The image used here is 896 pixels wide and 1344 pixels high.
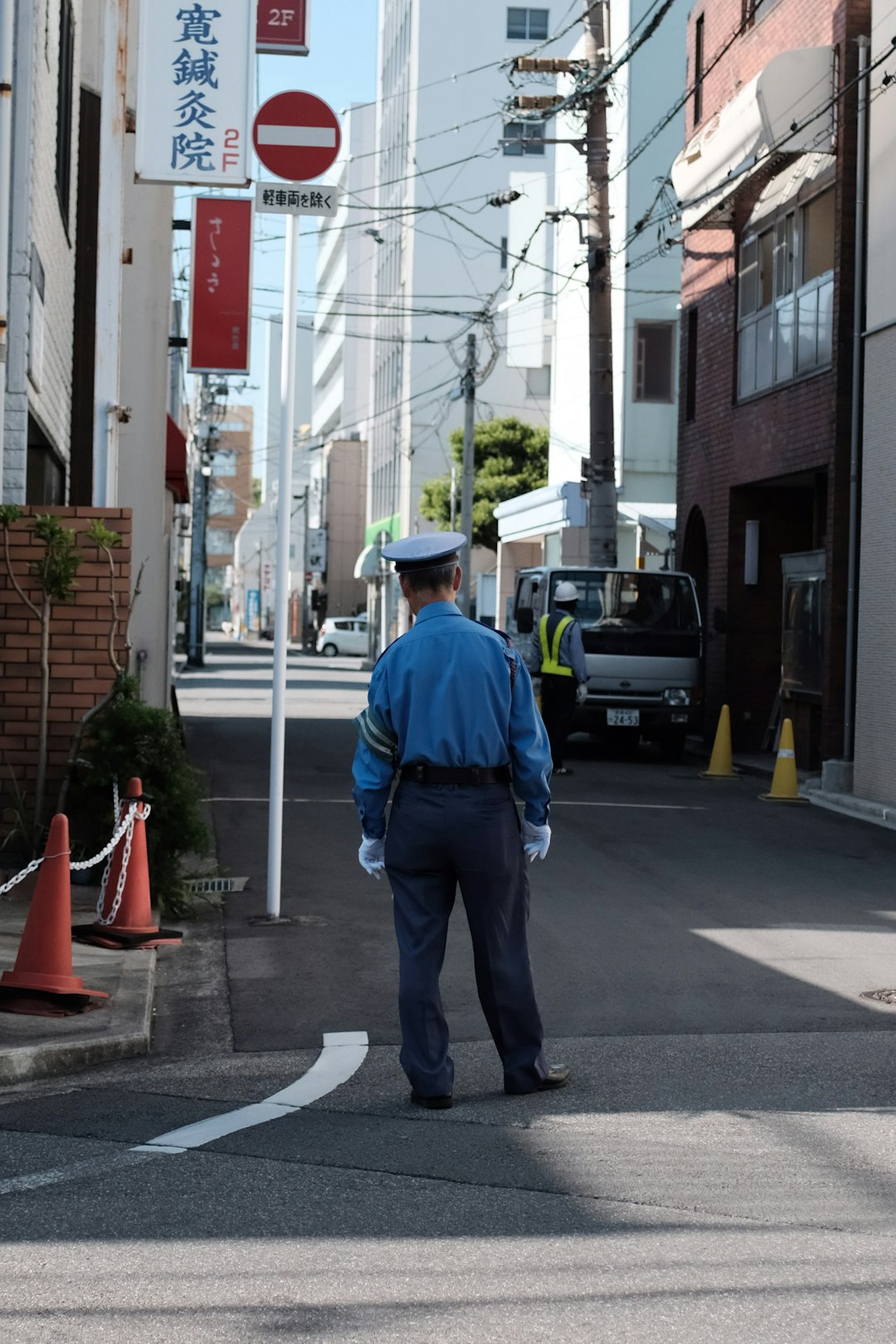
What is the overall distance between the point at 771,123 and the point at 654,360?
17825 mm

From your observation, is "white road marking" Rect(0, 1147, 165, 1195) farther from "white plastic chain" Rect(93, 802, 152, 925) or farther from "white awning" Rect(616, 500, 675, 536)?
"white awning" Rect(616, 500, 675, 536)

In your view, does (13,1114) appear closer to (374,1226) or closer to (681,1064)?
(374,1226)

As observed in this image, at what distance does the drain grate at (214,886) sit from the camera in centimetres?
1024

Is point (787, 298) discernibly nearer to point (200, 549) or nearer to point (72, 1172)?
point (72, 1172)

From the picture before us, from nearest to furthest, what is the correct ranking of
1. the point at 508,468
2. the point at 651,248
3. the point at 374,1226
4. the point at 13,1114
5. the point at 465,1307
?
the point at 465,1307, the point at 374,1226, the point at 13,1114, the point at 651,248, the point at 508,468

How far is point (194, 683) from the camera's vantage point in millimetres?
38062

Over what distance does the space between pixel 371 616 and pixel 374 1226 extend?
209 feet

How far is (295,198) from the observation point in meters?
9.23

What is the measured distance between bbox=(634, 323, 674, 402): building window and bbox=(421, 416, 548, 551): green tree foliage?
70.6 feet

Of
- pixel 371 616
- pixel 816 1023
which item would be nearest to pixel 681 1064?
pixel 816 1023

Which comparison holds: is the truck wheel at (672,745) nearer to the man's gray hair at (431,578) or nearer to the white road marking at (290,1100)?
the white road marking at (290,1100)

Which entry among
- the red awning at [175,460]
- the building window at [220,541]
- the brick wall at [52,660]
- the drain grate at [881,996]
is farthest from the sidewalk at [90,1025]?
the building window at [220,541]

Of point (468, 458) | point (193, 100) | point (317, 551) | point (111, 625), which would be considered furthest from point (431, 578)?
point (317, 551)

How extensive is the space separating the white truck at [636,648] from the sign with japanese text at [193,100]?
931 centimetres
